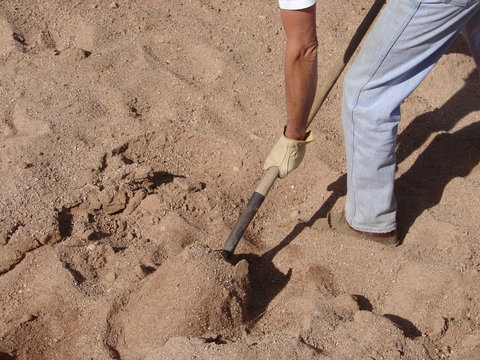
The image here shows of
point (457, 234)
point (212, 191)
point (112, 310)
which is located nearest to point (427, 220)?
point (457, 234)

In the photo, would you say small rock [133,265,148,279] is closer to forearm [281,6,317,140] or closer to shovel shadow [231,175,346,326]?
shovel shadow [231,175,346,326]

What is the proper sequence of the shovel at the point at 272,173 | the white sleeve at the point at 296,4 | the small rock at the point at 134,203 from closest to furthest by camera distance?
the white sleeve at the point at 296,4, the shovel at the point at 272,173, the small rock at the point at 134,203

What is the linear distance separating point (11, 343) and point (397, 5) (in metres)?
1.99

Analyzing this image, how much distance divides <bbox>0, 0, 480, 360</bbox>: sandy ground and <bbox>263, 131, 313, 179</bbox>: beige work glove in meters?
0.36

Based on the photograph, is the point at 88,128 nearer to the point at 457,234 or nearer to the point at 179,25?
the point at 179,25

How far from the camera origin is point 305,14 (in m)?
2.59

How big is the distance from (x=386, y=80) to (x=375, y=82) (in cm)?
4

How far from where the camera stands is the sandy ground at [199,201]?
277cm

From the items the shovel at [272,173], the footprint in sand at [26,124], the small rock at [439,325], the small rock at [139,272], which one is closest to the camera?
the small rock at [439,325]

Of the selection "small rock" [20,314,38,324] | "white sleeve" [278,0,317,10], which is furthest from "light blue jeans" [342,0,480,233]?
"small rock" [20,314,38,324]

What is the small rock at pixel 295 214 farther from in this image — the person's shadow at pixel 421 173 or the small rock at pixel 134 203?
the small rock at pixel 134 203

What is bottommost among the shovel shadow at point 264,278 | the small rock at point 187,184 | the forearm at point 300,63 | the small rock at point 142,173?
the shovel shadow at point 264,278

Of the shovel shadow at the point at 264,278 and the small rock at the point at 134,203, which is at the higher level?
the small rock at the point at 134,203

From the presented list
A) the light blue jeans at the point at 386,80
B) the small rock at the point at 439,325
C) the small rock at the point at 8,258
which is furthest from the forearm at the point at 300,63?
the small rock at the point at 8,258
